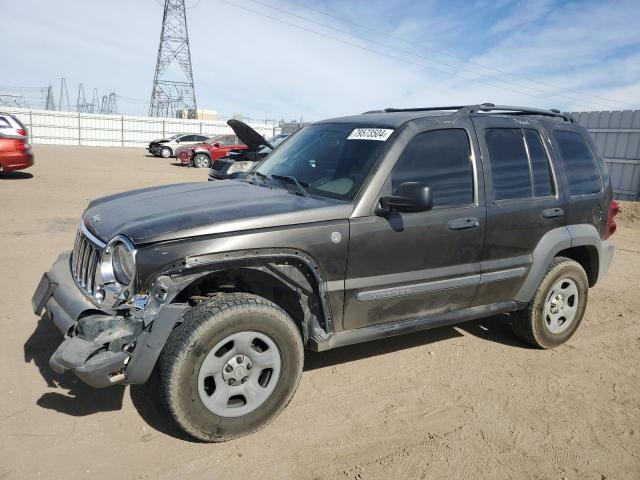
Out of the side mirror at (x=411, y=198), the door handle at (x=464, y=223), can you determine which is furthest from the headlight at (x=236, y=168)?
the door handle at (x=464, y=223)

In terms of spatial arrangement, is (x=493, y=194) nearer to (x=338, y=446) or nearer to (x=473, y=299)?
(x=473, y=299)

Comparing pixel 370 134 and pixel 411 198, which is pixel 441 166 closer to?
pixel 370 134

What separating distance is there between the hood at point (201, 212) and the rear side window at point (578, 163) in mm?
2389

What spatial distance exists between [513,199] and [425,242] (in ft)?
3.33

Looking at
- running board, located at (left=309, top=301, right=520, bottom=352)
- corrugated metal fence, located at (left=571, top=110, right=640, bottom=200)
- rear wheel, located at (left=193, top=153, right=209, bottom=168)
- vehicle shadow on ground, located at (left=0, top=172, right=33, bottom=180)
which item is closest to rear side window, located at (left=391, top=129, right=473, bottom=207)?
running board, located at (left=309, top=301, right=520, bottom=352)

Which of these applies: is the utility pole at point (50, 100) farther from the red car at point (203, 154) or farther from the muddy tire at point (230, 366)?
the muddy tire at point (230, 366)

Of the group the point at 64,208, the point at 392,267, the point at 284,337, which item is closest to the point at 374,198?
the point at 392,267

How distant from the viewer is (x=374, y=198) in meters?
3.33

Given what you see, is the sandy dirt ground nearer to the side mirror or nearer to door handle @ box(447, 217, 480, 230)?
door handle @ box(447, 217, 480, 230)

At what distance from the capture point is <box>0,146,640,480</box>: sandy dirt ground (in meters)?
2.79

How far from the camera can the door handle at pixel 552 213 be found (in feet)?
13.6

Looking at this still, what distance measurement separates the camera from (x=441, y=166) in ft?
12.1


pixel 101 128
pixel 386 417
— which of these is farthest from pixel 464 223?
pixel 101 128

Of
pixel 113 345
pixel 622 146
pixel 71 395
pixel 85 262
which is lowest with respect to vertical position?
pixel 71 395
